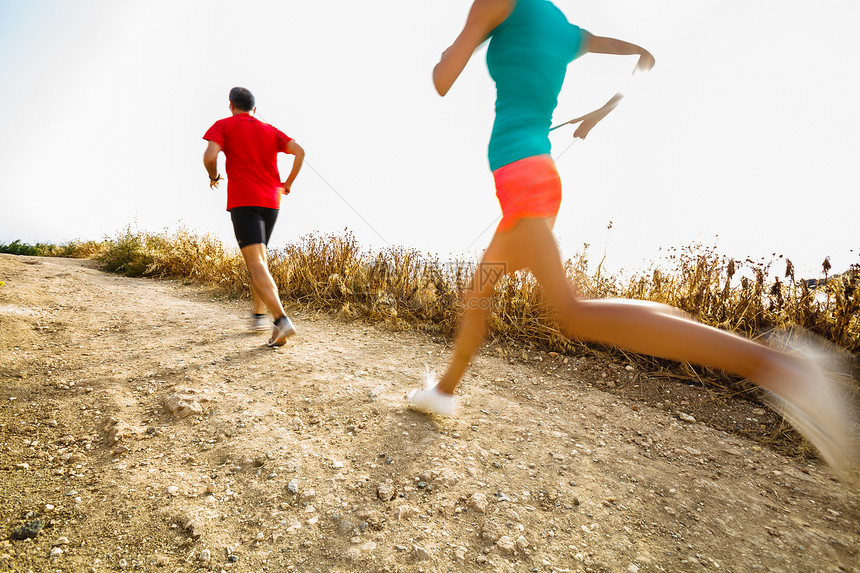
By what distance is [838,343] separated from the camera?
293 cm

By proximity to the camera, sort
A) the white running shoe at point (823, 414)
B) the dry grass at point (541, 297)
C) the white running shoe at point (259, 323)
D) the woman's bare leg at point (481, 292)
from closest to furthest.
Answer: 1. the white running shoe at point (823, 414)
2. the woman's bare leg at point (481, 292)
3. the dry grass at point (541, 297)
4. the white running shoe at point (259, 323)

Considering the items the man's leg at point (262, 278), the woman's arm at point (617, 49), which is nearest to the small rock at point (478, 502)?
the woman's arm at point (617, 49)

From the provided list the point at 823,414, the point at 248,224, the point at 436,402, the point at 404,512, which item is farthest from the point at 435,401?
the point at 248,224

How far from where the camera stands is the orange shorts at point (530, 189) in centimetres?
150

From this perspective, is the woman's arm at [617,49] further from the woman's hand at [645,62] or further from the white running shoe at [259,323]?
the white running shoe at [259,323]

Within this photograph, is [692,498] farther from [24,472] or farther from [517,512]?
[24,472]

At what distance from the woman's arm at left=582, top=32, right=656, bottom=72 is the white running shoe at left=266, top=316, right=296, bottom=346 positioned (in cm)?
277

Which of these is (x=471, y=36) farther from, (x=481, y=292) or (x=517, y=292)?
(x=517, y=292)

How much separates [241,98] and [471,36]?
2727 millimetres

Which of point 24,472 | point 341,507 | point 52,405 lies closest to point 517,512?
point 341,507

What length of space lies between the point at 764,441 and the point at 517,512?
187 centimetres

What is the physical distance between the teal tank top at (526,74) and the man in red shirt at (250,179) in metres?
2.40

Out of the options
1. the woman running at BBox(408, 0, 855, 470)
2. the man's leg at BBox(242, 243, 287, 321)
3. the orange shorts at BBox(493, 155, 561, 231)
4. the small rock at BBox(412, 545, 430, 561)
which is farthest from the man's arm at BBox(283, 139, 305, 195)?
the small rock at BBox(412, 545, 430, 561)

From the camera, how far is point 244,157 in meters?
3.25
